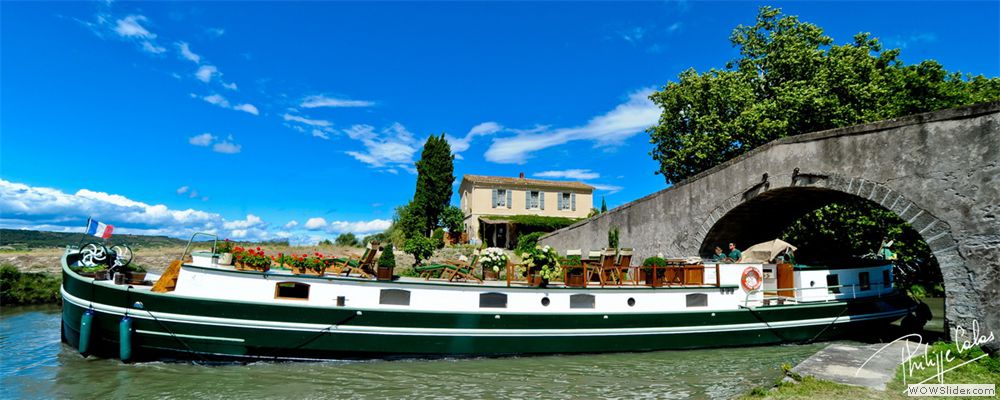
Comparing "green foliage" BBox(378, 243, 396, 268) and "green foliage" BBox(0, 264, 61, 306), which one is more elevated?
"green foliage" BBox(378, 243, 396, 268)

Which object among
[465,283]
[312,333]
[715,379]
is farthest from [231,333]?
[715,379]

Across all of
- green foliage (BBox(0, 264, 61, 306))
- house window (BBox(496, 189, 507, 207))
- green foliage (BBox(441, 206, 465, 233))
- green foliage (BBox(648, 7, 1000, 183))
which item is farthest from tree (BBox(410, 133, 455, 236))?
green foliage (BBox(0, 264, 61, 306))

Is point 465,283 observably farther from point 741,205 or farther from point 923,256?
point 923,256

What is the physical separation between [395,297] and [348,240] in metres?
30.0

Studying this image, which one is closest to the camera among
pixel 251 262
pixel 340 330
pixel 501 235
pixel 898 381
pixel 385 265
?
pixel 898 381

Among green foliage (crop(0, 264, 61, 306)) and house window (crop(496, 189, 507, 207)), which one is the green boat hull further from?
house window (crop(496, 189, 507, 207))

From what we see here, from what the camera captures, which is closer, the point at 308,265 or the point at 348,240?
the point at 308,265

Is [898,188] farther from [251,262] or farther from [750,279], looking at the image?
[251,262]

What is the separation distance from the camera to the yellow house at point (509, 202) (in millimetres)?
37344

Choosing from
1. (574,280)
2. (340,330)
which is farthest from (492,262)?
(340,330)

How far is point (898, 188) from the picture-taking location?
13000 mm

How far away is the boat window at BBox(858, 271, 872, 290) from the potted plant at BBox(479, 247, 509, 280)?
11.2m

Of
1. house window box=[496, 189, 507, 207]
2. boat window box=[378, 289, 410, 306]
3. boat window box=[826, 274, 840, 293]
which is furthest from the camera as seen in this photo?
house window box=[496, 189, 507, 207]

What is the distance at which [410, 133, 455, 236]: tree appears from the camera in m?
38.6
